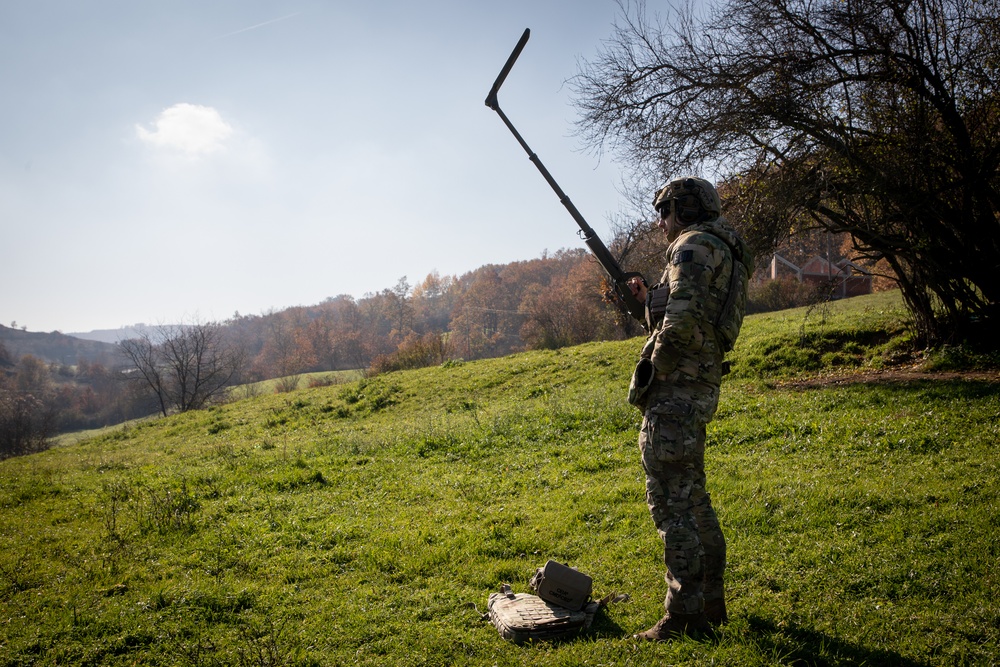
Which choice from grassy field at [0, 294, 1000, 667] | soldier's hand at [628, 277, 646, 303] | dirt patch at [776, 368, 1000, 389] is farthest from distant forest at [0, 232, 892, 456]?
soldier's hand at [628, 277, 646, 303]

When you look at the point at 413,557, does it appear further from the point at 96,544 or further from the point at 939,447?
the point at 939,447

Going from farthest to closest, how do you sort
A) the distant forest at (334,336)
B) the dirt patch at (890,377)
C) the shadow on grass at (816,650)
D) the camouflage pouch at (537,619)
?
the distant forest at (334,336) < the dirt patch at (890,377) < the camouflage pouch at (537,619) < the shadow on grass at (816,650)

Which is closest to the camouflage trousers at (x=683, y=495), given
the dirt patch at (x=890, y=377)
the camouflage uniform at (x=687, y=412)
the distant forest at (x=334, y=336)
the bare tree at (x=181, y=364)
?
the camouflage uniform at (x=687, y=412)

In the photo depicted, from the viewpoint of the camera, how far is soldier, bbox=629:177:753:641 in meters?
4.27

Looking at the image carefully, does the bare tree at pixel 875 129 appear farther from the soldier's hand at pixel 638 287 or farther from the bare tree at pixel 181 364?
the bare tree at pixel 181 364

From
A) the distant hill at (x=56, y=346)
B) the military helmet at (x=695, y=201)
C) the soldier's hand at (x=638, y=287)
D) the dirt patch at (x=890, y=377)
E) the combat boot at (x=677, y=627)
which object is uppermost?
the distant hill at (x=56, y=346)

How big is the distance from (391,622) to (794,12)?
44.4 feet

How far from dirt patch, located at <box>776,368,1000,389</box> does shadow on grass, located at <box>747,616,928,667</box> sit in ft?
29.6

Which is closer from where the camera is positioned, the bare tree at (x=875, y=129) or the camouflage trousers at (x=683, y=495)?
the camouflage trousers at (x=683, y=495)

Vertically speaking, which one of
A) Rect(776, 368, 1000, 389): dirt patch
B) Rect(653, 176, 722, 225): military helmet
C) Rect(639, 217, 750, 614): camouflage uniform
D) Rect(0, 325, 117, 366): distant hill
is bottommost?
Rect(776, 368, 1000, 389): dirt patch

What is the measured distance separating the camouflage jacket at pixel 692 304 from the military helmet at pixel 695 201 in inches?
4.3

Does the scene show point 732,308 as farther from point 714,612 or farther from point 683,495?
point 714,612

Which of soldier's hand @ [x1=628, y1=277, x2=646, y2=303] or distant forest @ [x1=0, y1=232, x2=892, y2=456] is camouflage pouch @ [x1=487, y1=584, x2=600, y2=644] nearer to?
soldier's hand @ [x1=628, y1=277, x2=646, y2=303]

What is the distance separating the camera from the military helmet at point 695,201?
4652 mm
